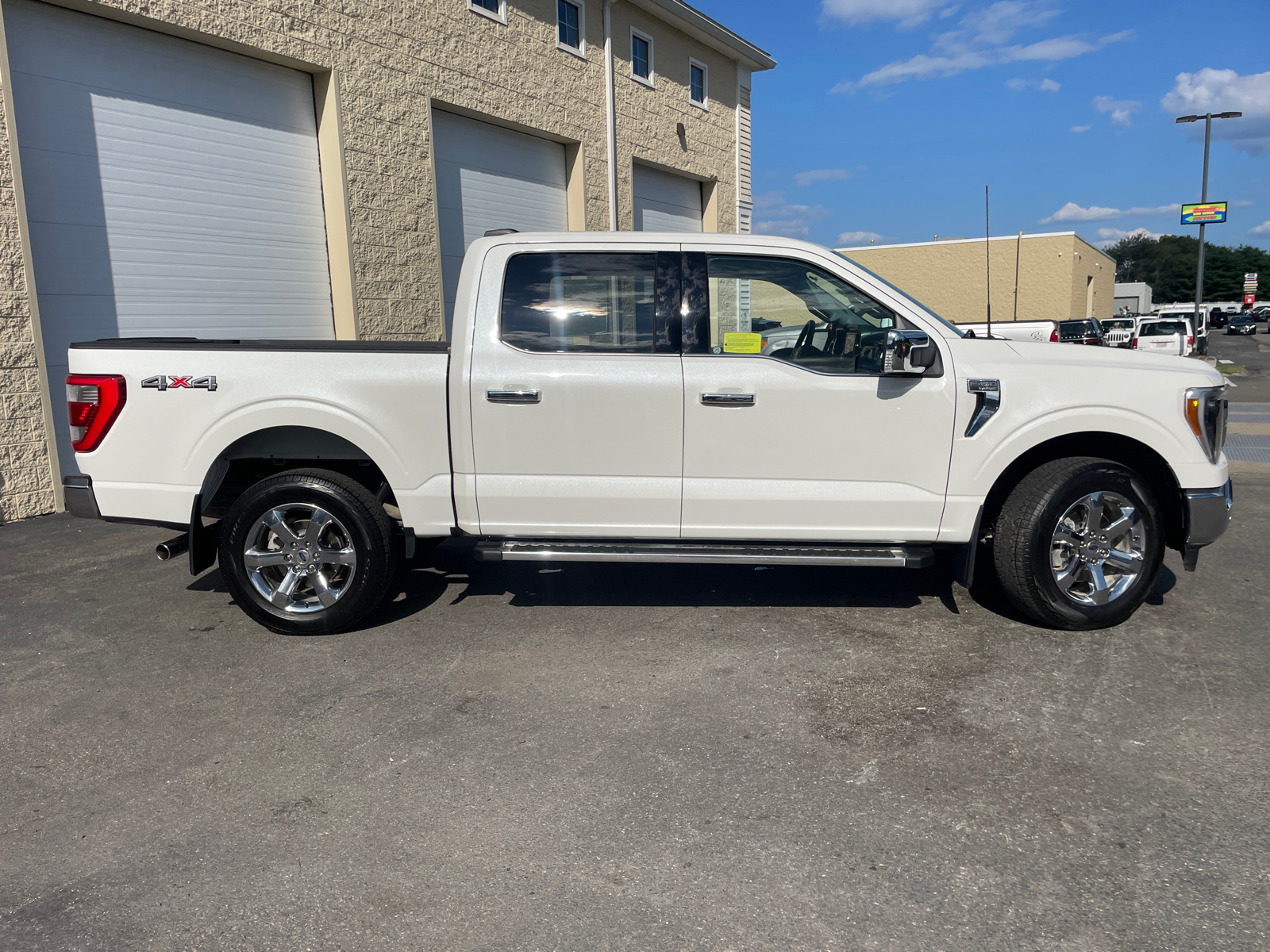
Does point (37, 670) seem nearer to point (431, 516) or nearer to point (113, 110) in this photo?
point (431, 516)

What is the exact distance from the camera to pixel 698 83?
1839 centimetres

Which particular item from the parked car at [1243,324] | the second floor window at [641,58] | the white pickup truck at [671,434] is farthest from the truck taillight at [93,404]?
the parked car at [1243,324]

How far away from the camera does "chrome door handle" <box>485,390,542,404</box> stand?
15.1ft

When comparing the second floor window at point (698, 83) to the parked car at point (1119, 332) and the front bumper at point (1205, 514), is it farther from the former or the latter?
the front bumper at point (1205, 514)

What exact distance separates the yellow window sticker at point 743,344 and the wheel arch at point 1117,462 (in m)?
1.48

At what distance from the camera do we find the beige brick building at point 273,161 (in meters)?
7.97

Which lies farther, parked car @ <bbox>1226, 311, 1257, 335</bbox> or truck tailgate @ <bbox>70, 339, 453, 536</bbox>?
parked car @ <bbox>1226, 311, 1257, 335</bbox>

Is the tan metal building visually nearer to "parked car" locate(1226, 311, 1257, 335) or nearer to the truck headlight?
"parked car" locate(1226, 311, 1257, 335)

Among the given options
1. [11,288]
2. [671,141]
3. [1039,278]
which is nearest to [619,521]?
[11,288]

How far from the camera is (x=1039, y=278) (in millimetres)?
45781

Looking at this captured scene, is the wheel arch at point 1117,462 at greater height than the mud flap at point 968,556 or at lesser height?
greater

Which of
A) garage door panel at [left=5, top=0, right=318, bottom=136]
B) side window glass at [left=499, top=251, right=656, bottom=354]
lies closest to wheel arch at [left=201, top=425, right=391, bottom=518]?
side window glass at [left=499, top=251, right=656, bottom=354]

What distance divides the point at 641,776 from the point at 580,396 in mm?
2036

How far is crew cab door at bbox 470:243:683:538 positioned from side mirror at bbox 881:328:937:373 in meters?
1.06
